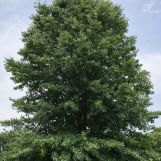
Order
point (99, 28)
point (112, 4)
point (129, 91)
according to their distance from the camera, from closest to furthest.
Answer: point (129, 91), point (99, 28), point (112, 4)

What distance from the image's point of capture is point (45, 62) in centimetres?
2523

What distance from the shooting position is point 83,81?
2433 cm

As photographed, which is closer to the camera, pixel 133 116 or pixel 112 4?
pixel 133 116

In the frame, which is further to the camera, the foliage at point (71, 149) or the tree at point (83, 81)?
the tree at point (83, 81)

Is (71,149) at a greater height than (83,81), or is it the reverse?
(83,81)

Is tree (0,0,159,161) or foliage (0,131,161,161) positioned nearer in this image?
foliage (0,131,161,161)

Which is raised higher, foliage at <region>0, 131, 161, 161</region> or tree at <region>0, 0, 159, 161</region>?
tree at <region>0, 0, 159, 161</region>

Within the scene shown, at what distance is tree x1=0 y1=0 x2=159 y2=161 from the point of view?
2386cm

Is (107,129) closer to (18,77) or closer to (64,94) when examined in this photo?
(64,94)

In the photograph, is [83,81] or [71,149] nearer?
[71,149]

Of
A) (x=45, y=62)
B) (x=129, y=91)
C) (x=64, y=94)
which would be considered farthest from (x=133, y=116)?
(x=45, y=62)

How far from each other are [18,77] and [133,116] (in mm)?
7546

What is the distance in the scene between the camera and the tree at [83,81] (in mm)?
23859

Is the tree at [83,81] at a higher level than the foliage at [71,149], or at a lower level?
higher
